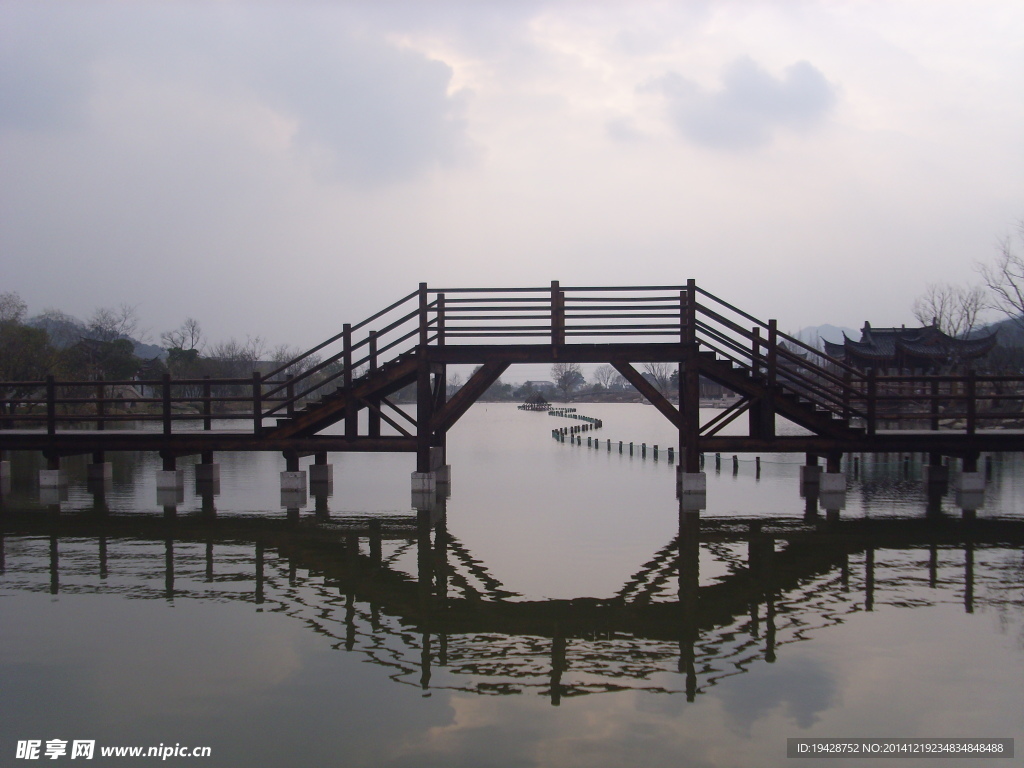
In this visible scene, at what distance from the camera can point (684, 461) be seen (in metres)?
18.1

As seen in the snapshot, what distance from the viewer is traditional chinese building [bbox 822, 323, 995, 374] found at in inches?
1859

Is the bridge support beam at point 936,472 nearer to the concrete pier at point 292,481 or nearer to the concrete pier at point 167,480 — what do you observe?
the concrete pier at point 292,481

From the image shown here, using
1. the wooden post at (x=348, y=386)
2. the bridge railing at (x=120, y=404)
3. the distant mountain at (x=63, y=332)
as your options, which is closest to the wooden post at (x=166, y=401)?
the bridge railing at (x=120, y=404)

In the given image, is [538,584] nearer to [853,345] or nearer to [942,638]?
[942,638]

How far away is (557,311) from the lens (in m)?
17.1

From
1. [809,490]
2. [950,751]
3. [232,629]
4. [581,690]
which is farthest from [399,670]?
[809,490]

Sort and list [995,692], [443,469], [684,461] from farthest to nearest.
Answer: [443,469] → [684,461] → [995,692]

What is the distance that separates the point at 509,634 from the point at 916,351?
47.3 m

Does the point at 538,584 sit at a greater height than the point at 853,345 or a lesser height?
lesser

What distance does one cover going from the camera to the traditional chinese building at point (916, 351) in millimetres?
47219

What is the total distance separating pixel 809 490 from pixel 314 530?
1192 centimetres

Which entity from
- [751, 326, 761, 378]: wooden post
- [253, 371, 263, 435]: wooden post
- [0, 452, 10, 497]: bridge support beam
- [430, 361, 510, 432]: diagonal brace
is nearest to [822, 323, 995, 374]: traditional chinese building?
[751, 326, 761, 378]: wooden post

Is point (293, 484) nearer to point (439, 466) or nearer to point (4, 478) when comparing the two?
point (439, 466)

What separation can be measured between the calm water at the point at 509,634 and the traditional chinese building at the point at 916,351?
3620 centimetres
